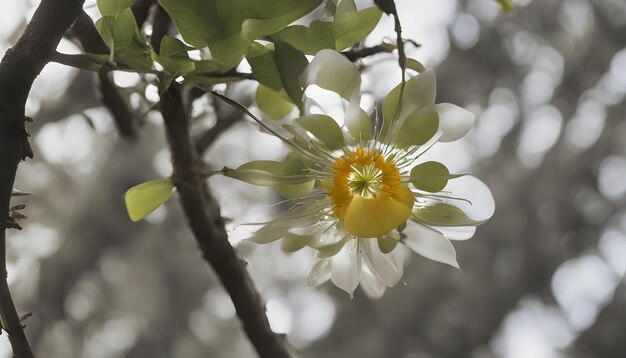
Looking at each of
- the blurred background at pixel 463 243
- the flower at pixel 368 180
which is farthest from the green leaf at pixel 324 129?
the blurred background at pixel 463 243

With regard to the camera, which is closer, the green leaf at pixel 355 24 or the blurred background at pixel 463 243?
the green leaf at pixel 355 24

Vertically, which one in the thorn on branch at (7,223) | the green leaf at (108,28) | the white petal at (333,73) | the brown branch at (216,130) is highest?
the brown branch at (216,130)

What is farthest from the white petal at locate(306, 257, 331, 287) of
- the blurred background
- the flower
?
the blurred background

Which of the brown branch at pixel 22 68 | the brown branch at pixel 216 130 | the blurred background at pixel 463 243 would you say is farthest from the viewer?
the blurred background at pixel 463 243

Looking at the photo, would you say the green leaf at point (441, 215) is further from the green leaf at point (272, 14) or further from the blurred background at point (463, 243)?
the blurred background at point (463, 243)

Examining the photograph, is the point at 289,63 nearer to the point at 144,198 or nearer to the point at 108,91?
the point at 144,198

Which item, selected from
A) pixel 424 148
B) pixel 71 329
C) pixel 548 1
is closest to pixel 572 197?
pixel 548 1
